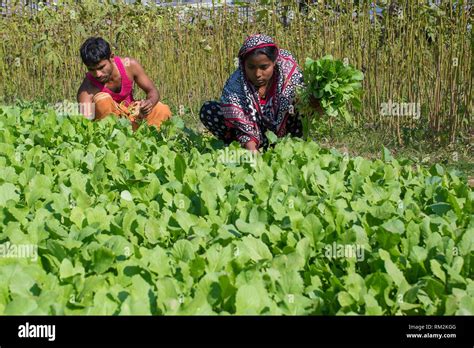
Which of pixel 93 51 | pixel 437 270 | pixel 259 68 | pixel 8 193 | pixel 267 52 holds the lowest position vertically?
pixel 437 270

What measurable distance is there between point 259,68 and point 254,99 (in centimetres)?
32

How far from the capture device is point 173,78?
34.4 ft

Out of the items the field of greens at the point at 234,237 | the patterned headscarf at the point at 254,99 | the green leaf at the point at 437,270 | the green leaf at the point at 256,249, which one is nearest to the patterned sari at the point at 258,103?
the patterned headscarf at the point at 254,99

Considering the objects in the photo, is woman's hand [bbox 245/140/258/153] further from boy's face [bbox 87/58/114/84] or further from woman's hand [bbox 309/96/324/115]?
boy's face [bbox 87/58/114/84]

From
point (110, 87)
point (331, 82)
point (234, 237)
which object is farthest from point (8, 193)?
point (110, 87)

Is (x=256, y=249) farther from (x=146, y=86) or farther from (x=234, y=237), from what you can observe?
(x=146, y=86)

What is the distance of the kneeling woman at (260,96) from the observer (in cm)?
525

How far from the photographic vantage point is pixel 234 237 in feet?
8.80

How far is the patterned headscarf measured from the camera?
5359 millimetres

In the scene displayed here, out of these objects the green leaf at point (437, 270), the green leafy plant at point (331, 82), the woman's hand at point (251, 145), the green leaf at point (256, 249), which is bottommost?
the green leaf at point (437, 270)

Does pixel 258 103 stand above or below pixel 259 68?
below

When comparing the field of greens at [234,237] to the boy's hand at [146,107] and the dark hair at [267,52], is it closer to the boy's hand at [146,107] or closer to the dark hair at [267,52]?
the dark hair at [267,52]
